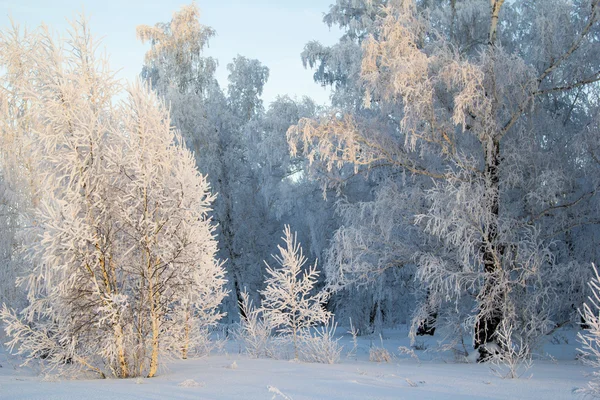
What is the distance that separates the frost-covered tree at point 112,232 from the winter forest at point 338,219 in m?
0.03

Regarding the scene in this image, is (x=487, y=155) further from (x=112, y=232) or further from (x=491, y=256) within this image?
(x=112, y=232)

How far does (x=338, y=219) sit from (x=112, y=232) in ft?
39.2

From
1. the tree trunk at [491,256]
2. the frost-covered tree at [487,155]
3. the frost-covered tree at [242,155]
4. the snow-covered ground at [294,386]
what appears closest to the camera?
the snow-covered ground at [294,386]

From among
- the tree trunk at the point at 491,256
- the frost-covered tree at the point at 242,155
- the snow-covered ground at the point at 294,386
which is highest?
the frost-covered tree at the point at 242,155

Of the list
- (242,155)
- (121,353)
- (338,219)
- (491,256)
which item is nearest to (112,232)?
(121,353)

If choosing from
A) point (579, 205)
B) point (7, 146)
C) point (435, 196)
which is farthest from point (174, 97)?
point (579, 205)

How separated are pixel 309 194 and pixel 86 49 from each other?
11.9 meters

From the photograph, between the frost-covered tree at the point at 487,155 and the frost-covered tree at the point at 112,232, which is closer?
the frost-covered tree at the point at 112,232

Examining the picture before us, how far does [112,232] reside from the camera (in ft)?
21.6

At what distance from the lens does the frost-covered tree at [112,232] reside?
248 inches

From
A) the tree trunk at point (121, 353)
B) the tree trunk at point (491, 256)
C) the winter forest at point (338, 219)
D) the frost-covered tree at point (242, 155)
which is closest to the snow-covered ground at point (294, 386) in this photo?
the winter forest at point (338, 219)

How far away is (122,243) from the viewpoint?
675 centimetres

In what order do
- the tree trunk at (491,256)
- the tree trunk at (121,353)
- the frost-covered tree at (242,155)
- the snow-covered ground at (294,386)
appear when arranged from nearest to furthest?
the snow-covered ground at (294,386), the tree trunk at (121,353), the tree trunk at (491,256), the frost-covered tree at (242,155)

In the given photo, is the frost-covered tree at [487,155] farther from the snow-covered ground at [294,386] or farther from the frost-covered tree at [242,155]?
the frost-covered tree at [242,155]
